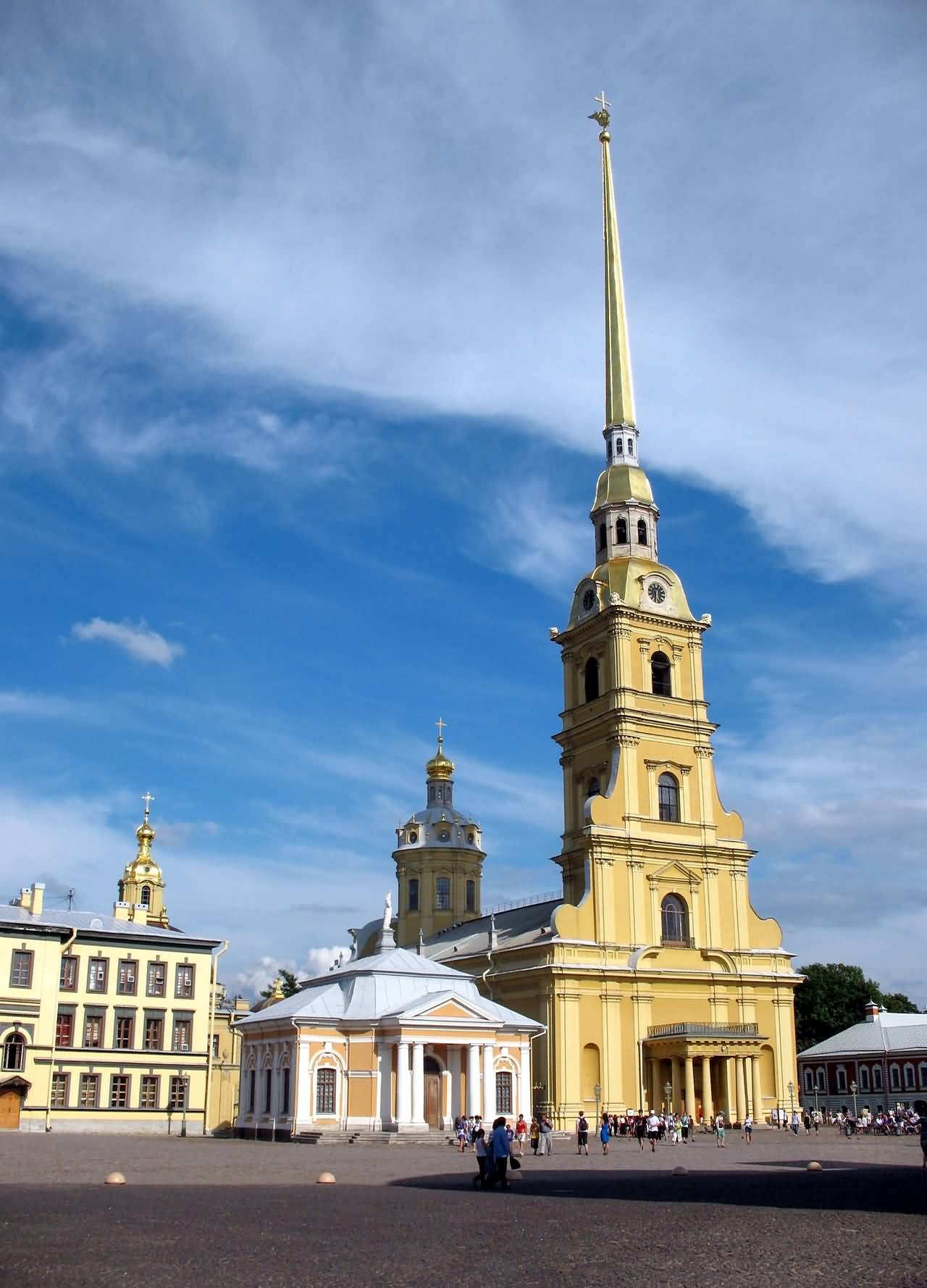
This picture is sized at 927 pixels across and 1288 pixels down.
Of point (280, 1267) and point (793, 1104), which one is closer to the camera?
A: point (280, 1267)

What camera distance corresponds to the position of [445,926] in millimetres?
86750

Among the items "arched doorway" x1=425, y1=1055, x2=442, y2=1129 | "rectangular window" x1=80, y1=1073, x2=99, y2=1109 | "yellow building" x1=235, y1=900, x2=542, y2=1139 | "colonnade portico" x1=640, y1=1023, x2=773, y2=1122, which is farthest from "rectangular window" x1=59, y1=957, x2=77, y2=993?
"colonnade portico" x1=640, y1=1023, x2=773, y2=1122

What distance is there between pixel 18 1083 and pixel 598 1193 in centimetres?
3699

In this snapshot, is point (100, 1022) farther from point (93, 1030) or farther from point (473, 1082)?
point (473, 1082)

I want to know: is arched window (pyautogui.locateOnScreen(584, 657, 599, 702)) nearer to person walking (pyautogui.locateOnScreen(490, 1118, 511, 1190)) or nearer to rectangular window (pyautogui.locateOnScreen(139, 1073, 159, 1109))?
rectangular window (pyautogui.locateOnScreen(139, 1073, 159, 1109))

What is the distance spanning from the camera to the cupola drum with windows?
8731cm

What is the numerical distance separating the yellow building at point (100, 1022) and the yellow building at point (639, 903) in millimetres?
14143

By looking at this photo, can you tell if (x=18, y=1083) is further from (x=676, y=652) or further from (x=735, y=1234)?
(x=735, y=1234)

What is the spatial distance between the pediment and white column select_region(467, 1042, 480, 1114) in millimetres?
14408

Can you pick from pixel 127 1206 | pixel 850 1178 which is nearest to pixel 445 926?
pixel 850 1178

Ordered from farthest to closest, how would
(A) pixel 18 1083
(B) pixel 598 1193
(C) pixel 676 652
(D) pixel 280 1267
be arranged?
(C) pixel 676 652, (A) pixel 18 1083, (B) pixel 598 1193, (D) pixel 280 1267

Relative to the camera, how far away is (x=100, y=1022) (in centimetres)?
5497

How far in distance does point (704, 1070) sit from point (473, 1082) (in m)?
11.8

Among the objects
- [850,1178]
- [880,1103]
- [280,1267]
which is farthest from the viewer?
[880,1103]
